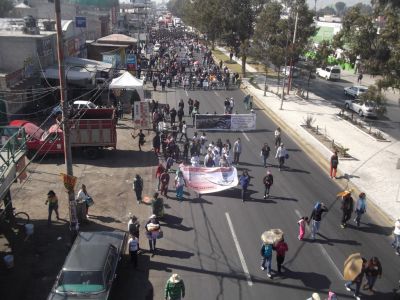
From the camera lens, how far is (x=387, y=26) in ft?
75.9

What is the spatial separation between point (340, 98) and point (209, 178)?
28561 millimetres

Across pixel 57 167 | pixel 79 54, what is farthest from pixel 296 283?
pixel 79 54

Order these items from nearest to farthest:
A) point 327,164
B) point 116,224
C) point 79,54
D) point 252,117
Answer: point 116,224 < point 327,164 < point 252,117 < point 79,54

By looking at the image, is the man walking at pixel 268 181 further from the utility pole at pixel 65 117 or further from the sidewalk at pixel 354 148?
the utility pole at pixel 65 117

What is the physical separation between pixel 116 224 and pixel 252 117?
1592cm

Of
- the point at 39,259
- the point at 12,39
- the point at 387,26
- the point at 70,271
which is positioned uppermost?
the point at 387,26

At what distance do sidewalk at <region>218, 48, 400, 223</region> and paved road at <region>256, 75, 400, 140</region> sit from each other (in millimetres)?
2544

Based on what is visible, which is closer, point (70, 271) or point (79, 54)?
point (70, 271)

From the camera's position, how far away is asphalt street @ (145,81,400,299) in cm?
1316

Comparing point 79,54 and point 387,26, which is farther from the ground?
point 387,26

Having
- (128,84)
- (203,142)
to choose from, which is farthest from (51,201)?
(128,84)

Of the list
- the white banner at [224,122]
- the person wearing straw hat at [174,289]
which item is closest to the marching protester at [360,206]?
the person wearing straw hat at [174,289]

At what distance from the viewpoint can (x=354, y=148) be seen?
88.7ft

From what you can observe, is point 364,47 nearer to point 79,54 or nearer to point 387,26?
point 387,26
